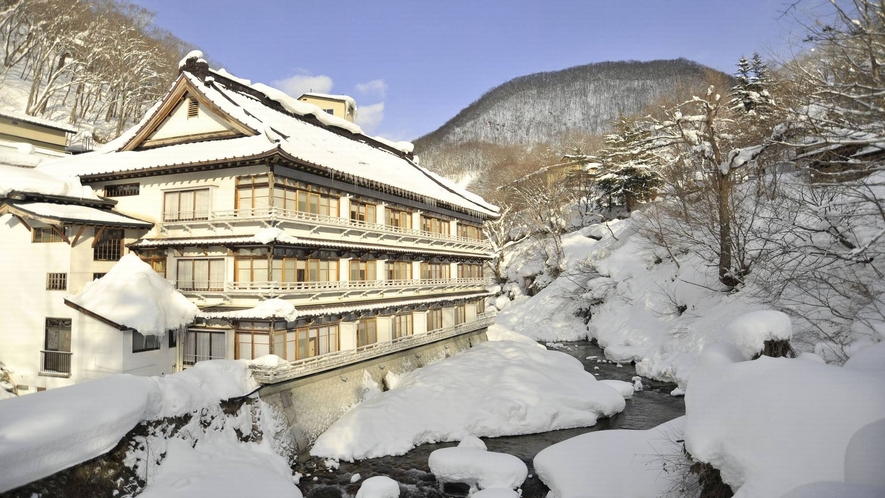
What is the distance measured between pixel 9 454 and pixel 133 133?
2086 centimetres

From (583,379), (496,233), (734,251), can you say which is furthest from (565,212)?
(583,379)

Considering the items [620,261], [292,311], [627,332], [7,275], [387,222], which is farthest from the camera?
[620,261]

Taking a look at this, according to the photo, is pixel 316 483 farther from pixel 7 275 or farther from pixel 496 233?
pixel 496 233

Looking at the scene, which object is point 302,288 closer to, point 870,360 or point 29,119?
point 870,360

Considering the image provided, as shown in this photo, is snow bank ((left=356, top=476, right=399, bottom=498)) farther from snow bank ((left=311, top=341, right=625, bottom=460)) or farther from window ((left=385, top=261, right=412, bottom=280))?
window ((left=385, top=261, right=412, bottom=280))

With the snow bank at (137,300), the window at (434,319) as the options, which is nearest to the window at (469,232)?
the window at (434,319)

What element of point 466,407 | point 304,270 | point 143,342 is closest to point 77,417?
point 143,342

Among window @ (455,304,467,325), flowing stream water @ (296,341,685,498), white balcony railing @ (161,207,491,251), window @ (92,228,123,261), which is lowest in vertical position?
flowing stream water @ (296,341,685,498)

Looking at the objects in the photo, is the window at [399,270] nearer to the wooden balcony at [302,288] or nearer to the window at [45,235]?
the wooden balcony at [302,288]

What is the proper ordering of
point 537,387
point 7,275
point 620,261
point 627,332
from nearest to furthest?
point 7,275, point 537,387, point 627,332, point 620,261

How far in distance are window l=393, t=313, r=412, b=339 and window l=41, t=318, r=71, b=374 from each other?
16755 mm

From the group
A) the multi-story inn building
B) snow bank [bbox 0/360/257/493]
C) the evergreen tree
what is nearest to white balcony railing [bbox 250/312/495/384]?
the multi-story inn building

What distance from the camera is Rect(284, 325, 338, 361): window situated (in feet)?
75.1

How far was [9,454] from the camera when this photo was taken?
11547mm
